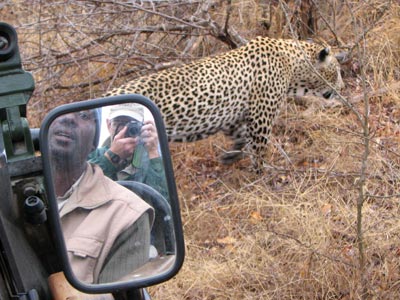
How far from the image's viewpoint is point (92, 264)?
1552 mm

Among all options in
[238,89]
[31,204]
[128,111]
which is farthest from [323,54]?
[31,204]

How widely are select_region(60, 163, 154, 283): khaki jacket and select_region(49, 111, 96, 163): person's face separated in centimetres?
4

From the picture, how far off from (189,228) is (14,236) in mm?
3544

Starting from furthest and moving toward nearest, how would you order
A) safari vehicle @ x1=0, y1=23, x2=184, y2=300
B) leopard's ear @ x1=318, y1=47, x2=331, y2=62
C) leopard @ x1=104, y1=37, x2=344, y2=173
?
leopard's ear @ x1=318, y1=47, x2=331, y2=62, leopard @ x1=104, y1=37, x2=344, y2=173, safari vehicle @ x1=0, y1=23, x2=184, y2=300

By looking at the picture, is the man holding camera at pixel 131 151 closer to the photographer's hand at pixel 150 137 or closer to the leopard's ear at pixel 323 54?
the photographer's hand at pixel 150 137

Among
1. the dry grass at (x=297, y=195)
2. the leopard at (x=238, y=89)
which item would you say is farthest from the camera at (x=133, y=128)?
the leopard at (x=238, y=89)

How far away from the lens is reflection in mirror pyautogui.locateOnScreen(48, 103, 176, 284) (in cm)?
151

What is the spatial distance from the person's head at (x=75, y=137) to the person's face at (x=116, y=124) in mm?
28

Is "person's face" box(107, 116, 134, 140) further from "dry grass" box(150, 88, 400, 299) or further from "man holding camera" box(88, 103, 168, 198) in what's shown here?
"dry grass" box(150, 88, 400, 299)

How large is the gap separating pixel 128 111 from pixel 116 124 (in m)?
0.04

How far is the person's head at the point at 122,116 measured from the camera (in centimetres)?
153

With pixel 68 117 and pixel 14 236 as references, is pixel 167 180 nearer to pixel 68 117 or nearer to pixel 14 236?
pixel 68 117

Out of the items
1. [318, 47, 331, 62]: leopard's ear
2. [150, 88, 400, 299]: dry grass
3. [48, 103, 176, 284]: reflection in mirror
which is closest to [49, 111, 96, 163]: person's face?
[48, 103, 176, 284]: reflection in mirror

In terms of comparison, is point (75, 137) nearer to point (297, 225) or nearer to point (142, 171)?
point (142, 171)
